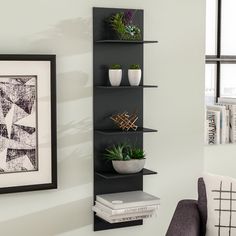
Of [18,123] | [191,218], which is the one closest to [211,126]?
[191,218]

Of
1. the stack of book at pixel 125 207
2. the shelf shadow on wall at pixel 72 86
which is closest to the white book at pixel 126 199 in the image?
the stack of book at pixel 125 207

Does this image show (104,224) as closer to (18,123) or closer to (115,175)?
(115,175)

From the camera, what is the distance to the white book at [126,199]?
3.23 m

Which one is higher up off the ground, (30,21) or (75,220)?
(30,21)

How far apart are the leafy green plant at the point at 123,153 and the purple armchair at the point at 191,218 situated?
44 cm

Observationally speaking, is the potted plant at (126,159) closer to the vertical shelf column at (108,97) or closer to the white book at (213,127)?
the vertical shelf column at (108,97)

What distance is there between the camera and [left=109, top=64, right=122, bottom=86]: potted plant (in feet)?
10.7

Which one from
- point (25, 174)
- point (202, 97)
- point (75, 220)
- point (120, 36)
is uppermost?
point (120, 36)

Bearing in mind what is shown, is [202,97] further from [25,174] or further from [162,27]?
[25,174]

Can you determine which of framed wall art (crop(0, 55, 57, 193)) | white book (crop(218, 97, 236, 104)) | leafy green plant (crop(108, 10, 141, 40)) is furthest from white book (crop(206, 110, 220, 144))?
framed wall art (crop(0, 55, 57, 193))

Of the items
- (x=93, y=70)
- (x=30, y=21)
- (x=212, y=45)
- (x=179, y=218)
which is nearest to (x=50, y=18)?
(x=30, y=21)

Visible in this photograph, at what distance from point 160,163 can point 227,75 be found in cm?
123

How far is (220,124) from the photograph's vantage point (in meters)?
4.09

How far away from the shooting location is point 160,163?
3.62m
